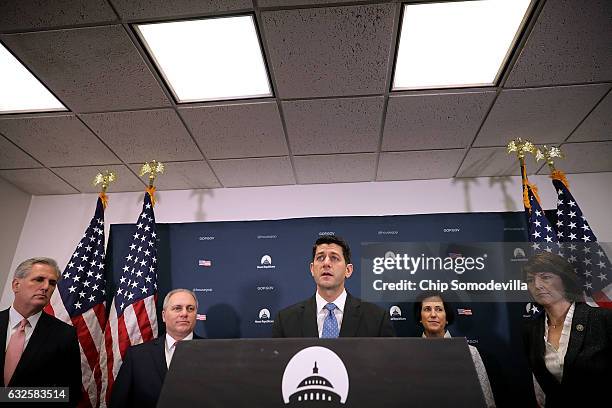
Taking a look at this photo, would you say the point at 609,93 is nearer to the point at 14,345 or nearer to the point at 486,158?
the point at 486,158

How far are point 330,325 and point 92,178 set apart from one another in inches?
105

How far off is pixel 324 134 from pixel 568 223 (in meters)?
1.87

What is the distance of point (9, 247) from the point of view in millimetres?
3510

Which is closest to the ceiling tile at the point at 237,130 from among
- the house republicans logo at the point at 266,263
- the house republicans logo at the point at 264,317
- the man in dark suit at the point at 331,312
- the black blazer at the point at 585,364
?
the house republicans logo at the point at 266,263

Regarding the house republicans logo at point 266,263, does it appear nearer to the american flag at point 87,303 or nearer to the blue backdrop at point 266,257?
the blue backdrop at point 266,257

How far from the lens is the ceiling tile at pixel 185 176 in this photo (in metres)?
3.28

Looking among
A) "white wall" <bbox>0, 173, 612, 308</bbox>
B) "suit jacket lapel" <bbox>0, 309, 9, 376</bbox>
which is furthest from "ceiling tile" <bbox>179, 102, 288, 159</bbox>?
"suit jacket lapel" <bbox>0, 309, 9, 376</bbox>

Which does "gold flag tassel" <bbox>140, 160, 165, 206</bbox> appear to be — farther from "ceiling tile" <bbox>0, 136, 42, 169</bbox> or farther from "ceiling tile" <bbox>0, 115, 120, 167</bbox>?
"ceiling tile" <bbox>0, 136, 42, 169</bbox>

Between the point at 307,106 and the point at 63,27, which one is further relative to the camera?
the point at 307,106

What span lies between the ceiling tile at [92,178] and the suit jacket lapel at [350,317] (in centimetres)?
233

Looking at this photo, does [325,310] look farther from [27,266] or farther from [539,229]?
[27,266]

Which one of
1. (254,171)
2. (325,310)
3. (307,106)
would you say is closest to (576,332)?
(325,310)

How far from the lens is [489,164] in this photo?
128 inches

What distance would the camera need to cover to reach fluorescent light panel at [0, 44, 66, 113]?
2.20 metres
